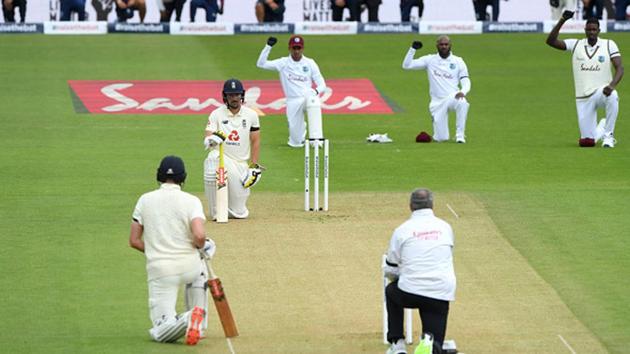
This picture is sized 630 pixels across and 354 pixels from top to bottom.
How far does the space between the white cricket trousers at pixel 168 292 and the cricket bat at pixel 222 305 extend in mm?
115

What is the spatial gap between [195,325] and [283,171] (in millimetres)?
10349

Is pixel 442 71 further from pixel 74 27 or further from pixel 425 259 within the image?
pixel 74 27

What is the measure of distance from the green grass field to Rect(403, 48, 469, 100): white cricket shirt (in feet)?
3.05

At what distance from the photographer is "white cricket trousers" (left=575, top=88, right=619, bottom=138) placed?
25.6 meters

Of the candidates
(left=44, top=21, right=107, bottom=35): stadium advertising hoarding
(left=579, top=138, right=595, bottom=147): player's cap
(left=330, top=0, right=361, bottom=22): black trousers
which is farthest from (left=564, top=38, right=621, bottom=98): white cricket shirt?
(left=44, top=21, right=107, bottom=35): stadium advertising hoarding

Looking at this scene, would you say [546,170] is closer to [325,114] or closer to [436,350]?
[325,114]

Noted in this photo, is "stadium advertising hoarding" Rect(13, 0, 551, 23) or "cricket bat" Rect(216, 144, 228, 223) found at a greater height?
"stadium advertising hoarding" Rect(13, 0, 551, 23)

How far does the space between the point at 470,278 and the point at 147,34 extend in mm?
23677

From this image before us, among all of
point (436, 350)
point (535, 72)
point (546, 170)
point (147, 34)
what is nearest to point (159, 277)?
point (436, 350)

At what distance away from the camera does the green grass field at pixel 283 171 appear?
1567 cm

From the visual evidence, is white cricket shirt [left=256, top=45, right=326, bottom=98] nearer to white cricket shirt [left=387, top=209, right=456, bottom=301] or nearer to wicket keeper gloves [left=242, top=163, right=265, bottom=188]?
wicket keeper gloves [left=242, top=163, right=265, bottom=188]

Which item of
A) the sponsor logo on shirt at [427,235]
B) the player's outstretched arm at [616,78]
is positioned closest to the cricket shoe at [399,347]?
the sponsor logo on shirt at [427,235]

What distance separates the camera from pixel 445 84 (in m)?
27.0

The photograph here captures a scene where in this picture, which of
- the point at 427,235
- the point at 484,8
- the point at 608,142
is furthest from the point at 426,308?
the point at 484,8
